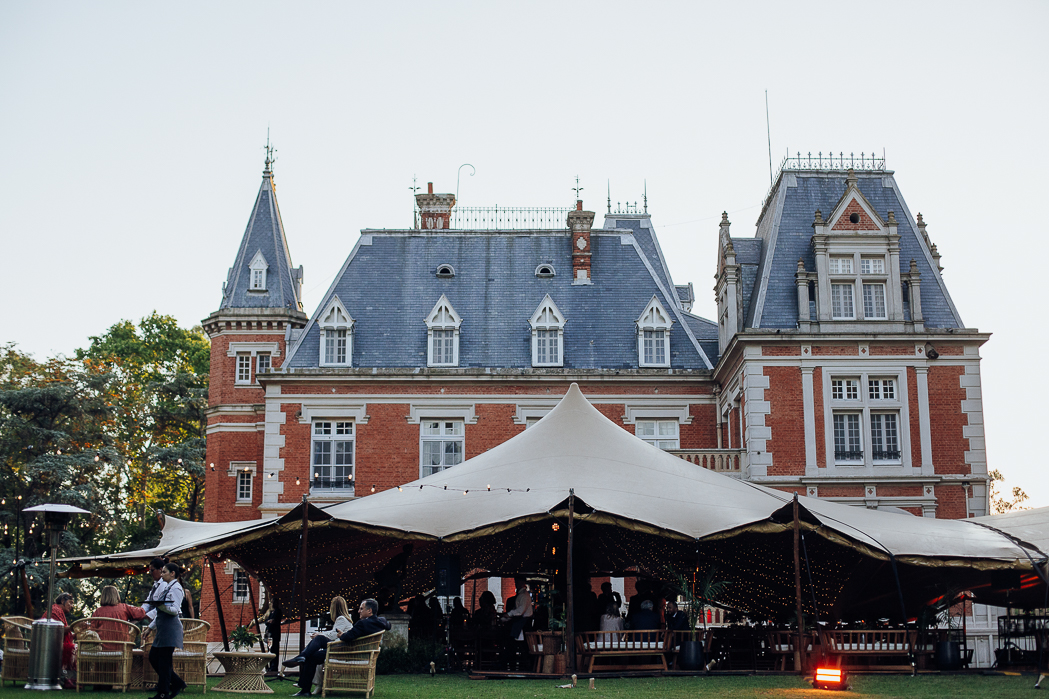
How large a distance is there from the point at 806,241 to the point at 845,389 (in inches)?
150

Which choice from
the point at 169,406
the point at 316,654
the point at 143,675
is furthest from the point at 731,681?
the point at 169,406

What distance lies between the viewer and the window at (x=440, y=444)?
29.5 meters

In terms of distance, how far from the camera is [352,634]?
39.5 feet

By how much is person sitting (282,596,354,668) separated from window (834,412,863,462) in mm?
15167

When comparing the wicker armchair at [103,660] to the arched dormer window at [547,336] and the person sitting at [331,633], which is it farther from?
the arched dormer window at [547,336]

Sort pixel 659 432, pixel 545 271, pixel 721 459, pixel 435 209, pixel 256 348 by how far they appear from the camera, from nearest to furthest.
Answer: pixel 721 459, pixel 659 432, pixel 256 348, pixel 545 271, pixel 435 209

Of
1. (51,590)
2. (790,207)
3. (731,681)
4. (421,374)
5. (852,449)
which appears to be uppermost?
(790,207)

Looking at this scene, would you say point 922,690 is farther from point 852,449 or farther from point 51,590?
point 852,449

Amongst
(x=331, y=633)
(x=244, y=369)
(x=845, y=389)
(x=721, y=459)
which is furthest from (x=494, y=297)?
(x=331, y=633)

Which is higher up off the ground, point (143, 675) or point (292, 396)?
point (292, 396)

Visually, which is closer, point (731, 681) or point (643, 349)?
point (731, 681)

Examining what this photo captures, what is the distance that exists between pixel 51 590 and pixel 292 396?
17660 millimetres

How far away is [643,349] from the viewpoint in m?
30.6

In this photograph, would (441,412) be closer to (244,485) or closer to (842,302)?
(244,485)
